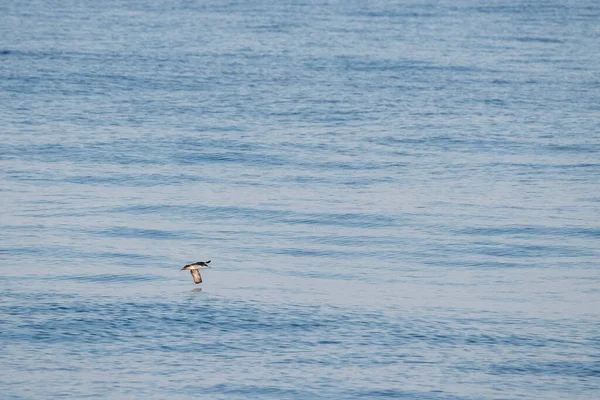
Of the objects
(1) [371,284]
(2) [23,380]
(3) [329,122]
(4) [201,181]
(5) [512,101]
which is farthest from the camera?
(5) [512,101]

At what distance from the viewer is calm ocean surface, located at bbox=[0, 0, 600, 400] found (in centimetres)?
4306

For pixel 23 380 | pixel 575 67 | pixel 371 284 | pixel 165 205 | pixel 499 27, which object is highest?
pixel 499 27

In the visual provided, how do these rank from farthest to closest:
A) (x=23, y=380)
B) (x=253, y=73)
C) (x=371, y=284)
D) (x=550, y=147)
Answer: (x=253, y=73)
(x=550, y=147)
(x=371, y=284)
(x=23, y=380)

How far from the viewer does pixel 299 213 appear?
60094 millimetres

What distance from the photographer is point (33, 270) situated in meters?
51.4

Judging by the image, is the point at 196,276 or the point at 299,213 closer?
the point at 196,276

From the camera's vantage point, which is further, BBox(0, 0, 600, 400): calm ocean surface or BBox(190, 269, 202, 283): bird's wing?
BBox(190, 269, 202, 283): bird's wing

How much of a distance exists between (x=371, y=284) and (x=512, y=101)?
36.6 metres

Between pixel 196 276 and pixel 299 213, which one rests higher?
pixel 299 213

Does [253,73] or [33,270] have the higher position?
[253,73]

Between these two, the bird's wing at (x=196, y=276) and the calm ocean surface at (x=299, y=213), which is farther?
the bird's wing at (x=196, y=276)

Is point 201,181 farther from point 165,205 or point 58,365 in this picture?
point 58,365

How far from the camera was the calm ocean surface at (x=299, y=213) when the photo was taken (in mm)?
43062

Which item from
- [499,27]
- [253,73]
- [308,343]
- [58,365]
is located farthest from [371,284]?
[499,27]
